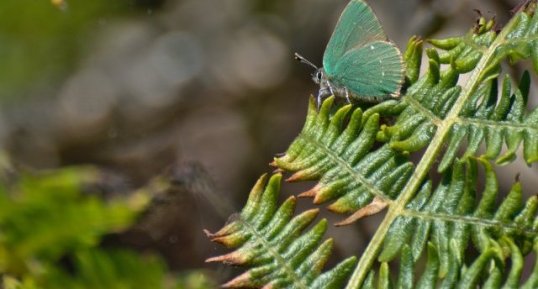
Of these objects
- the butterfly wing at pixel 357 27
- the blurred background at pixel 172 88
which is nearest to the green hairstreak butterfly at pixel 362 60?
the butterfly wing at pixel 357 27

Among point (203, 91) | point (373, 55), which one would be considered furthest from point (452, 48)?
point (203, 91)

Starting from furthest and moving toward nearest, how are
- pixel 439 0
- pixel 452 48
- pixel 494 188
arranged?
pixel 439 0
pixel 452 48
pixel 494 188

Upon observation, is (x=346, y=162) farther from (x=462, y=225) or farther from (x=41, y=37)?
(x=41, y=37)

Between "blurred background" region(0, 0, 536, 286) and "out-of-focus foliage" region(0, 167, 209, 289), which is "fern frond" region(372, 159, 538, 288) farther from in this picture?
Answer: "blurred background" region(0, 0, 536, 286)

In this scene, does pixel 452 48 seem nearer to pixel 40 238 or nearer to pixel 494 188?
pixel 494 188

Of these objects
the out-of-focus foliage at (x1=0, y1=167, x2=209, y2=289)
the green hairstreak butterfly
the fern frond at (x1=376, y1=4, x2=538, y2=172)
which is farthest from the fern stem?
the out-of-focus foliage at (x1=0, y1=167, x2=209, y2=289)

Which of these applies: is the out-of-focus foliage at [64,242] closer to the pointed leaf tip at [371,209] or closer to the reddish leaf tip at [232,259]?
the reddish leaf tip at [232,259]
